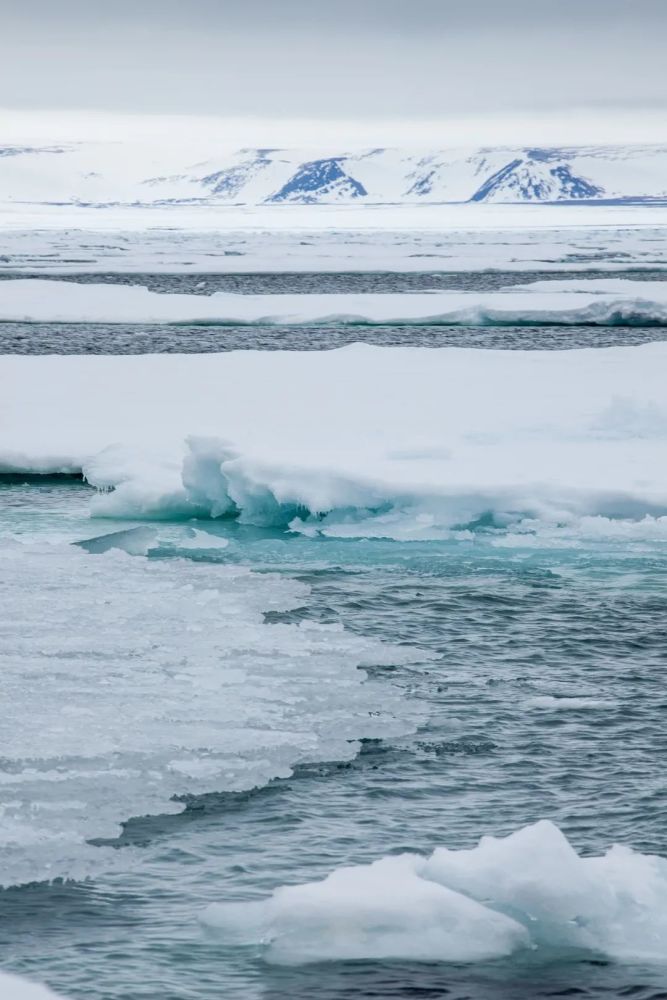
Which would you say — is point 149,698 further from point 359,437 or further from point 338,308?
point 338,308

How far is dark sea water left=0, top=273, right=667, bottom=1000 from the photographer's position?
13.5ft

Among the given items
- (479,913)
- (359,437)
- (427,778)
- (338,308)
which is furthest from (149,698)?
(338,308)

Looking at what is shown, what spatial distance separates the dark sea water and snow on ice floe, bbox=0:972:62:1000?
0.11m

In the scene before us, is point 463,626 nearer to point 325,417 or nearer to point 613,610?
point 613,610

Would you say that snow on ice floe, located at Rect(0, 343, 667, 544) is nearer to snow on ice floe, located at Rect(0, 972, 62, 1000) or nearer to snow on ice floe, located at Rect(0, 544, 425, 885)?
snow on ice floe, located at Rect(0, 544, 425, 885)

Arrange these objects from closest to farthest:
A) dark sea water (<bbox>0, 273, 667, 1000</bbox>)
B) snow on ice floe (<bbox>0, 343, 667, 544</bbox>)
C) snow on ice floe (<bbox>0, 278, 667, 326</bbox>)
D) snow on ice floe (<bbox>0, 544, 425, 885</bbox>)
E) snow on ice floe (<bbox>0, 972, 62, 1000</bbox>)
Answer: snow on ice floe (<bbox>0, 972, 62, 1000</bbox>)
dark sea water (<bbox>0, 273, 667, 1000</bbox>)
snow on ice floe (<bbox>0, 544, 425, 885</bbox>)
snow on ice floe (<bbox>0, 343, 667, 544</bbox>)
snow on ice floe (<bbox>0, 278, 667, 326</bbox>)

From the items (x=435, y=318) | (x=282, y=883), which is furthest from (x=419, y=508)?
(x=435, y=318)

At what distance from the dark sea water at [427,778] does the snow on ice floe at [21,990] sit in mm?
108

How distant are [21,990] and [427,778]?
2.02 metres

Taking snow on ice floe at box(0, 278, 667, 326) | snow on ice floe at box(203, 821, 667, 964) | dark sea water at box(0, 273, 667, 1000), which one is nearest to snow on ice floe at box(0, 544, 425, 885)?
dark sea water at box(0, 273, 667, 1000)

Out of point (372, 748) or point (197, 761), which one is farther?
point (372, 748)

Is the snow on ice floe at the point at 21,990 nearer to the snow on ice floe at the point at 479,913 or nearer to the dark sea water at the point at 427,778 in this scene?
the dark sea water at the point at 427,778

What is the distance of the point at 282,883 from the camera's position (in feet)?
15.2

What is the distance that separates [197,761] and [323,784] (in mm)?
468
